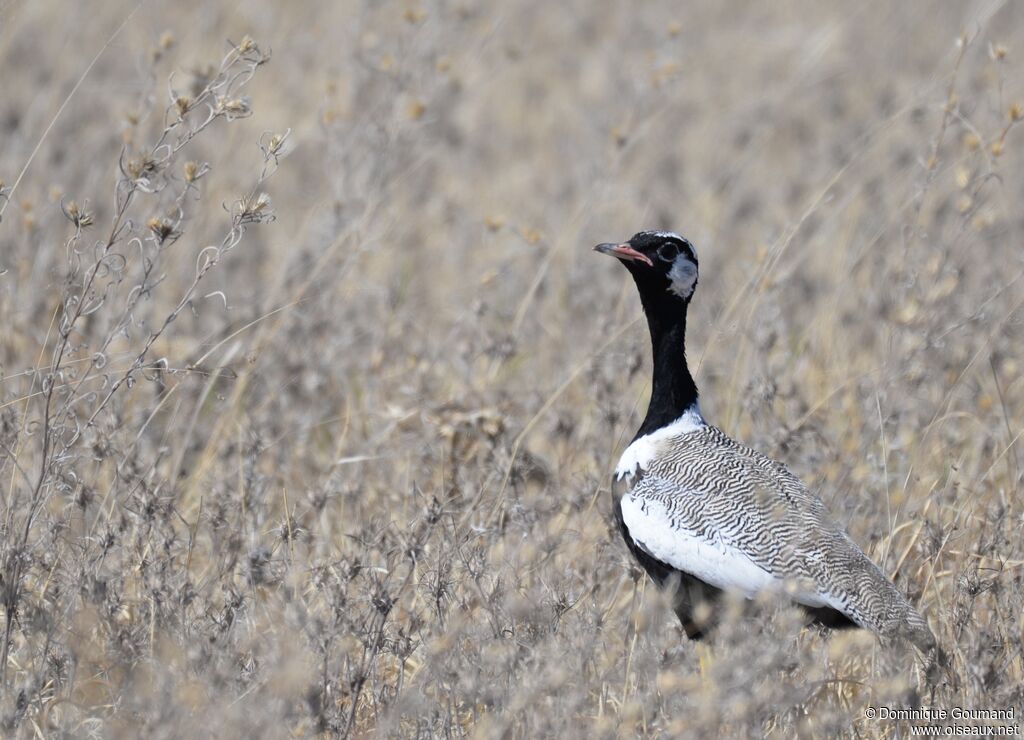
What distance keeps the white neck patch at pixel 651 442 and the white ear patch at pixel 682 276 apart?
0.35 m

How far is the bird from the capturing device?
3.36 metres

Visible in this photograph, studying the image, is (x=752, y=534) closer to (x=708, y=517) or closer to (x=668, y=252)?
(x=708, y=517)

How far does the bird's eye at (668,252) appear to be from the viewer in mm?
4164

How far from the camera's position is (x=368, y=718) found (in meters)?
3.38

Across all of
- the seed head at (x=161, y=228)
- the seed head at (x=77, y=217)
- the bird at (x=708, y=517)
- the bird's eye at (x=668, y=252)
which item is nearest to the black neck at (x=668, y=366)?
the bird at (x=708, y=517)

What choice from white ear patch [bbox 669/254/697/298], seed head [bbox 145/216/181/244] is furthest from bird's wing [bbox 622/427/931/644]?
seed head [bbox 145/216/181/244]

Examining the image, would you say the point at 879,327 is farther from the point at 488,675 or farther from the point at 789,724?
Answer: the point at 488,675

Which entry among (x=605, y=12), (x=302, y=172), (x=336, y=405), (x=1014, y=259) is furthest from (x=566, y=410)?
(x=605, y=12)

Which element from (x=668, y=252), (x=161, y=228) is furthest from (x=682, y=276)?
(x=161, y=228)

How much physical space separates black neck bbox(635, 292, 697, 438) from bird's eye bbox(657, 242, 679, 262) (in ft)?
0.39

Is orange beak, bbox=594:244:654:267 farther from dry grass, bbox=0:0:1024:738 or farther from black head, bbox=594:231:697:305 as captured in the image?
dry grass, bbox=0:0:1024:738

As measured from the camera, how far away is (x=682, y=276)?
4211mm

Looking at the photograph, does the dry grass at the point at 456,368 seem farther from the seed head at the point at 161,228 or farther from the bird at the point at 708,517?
the bird at the point at 708,517

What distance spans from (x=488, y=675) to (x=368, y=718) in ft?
1.69
